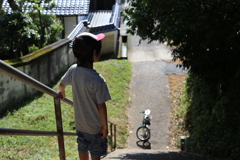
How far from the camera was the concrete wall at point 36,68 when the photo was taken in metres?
8.12

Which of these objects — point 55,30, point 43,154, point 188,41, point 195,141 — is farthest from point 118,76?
point 43,154

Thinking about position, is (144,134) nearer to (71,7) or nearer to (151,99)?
(151,99)

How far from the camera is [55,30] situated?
13.4m

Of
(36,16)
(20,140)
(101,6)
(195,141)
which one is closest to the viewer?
(20,140)

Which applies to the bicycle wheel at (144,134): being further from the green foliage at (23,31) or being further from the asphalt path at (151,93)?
the green foliage at (23,31)

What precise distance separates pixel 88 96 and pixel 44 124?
4806mm

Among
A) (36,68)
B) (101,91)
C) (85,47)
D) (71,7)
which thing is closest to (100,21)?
(71,7)

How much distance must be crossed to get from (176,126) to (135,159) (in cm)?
527

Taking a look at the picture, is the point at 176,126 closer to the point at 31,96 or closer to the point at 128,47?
the point at 31,96

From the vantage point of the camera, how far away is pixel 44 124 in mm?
7617

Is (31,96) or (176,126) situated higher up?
(31,96)

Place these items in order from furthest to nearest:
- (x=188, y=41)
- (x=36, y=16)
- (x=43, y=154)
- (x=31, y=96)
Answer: (x=36, y=16) → (x=31, y=96) → (x=188, y=41) → (x=43, y=154)

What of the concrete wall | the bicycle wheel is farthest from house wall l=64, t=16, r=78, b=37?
the bicycle wheel

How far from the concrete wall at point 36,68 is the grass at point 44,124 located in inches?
13.3
